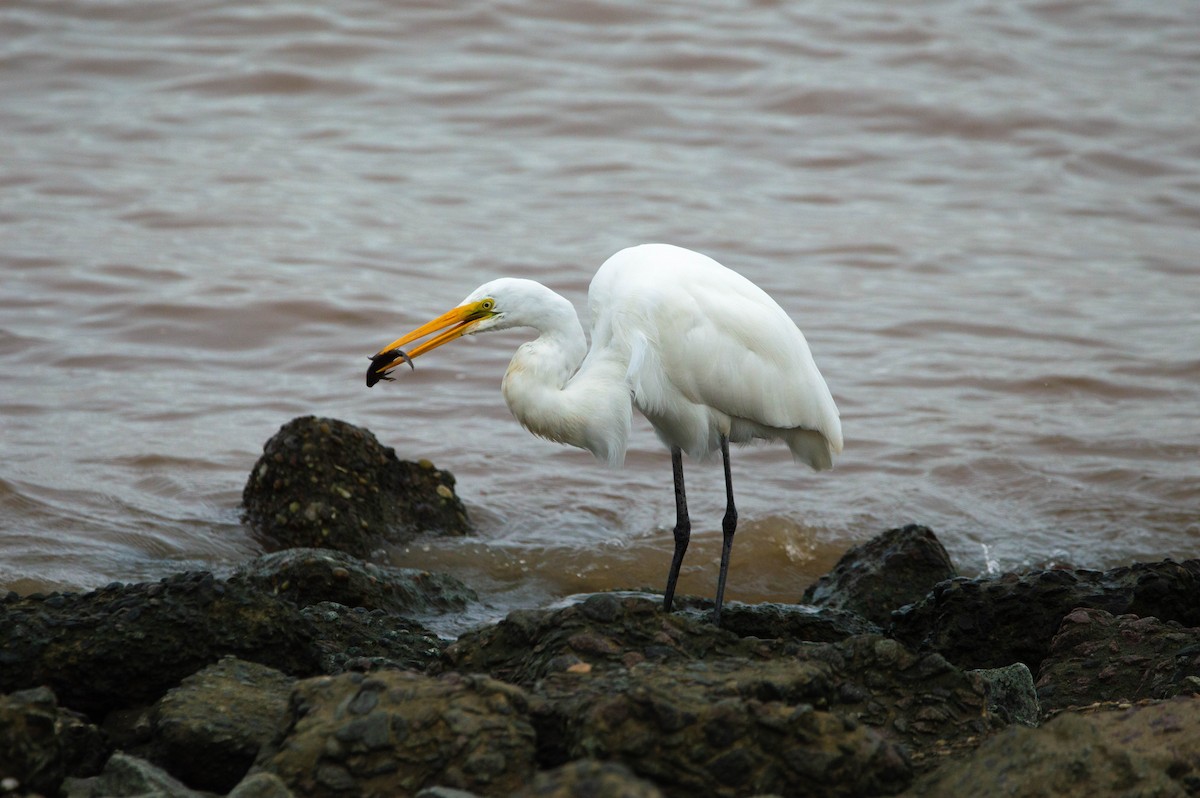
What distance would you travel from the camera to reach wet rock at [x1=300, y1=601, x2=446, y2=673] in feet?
13.6

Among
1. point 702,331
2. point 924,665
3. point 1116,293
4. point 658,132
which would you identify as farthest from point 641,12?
point 924,665

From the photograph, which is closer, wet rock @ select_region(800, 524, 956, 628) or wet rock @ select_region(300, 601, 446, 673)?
wet rock @ select_region(300, 601, 446, 673)

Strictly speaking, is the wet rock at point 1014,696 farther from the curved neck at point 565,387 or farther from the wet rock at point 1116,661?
the curved neck at point 565,387

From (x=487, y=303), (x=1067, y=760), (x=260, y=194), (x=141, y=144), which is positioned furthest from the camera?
(x=141, y=144)

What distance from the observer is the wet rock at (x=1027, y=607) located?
15.2 feet

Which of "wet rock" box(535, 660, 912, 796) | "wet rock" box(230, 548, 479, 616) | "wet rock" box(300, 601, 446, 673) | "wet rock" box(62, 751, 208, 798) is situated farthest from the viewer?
"wet rock" box(230, 548, 479, 616)

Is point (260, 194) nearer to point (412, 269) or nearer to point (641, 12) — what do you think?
point (412, 269)

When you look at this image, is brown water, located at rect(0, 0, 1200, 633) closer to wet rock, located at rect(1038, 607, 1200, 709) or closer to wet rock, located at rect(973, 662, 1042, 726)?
wet rock, located at rect(1038, 607, 1200, 709)

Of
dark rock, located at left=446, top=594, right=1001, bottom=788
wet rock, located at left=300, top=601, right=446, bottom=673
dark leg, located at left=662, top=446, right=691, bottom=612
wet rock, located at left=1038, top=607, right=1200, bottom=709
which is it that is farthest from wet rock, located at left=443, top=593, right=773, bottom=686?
dark leg, located at left=662, top=446, right=691, bottom=612

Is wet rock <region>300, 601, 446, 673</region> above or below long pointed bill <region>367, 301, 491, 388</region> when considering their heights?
below

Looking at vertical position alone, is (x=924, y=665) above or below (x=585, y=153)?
below

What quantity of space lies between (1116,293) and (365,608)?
8197 mm

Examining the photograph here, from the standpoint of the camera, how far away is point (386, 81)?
15391 millimetres

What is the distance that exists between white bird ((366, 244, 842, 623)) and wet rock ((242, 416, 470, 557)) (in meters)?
1.28
